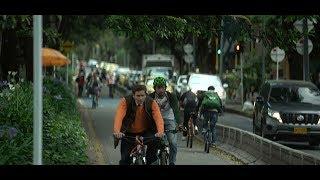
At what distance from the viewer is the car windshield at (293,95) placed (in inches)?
749

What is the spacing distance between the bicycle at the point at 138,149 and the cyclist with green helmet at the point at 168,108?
163cm

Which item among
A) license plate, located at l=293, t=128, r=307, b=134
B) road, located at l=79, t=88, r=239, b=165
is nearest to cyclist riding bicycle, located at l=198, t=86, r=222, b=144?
road, located at l=79, t=88, r=239, b=165

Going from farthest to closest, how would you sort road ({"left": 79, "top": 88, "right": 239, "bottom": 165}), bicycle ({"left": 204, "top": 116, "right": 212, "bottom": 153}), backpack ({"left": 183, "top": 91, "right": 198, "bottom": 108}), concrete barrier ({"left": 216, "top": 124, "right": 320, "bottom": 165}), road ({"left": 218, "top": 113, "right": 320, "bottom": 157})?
backpack ({"left": 183, "top": 91, "right": 198, "bottom": 108}), road ({"left": 218, "top": 113, "right": 320, "bottom": 157}), bicycle ({"left": 204, "top": 116, "right": 212, "bottom": 153}), road ({"left": 79, "top": 88, "right": 239, "bottom": 165}), concrete barrier ({"left": 216, "top": 124, "right": 320, "bottom": 165})

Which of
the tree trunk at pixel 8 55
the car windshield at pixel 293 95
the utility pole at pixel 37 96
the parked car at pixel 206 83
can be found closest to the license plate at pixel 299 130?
the car windshield at pixel 293 95

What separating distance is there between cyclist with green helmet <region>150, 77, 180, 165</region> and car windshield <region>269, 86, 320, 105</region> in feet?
22.0

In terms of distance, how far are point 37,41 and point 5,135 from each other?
4.42 meters

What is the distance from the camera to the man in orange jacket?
9.46 meters

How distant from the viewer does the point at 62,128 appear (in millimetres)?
11875

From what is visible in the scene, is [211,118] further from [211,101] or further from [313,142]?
[313,142]

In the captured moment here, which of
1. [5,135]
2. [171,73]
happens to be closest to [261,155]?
[5,135]

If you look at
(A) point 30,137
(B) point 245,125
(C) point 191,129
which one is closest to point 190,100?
(C) point 191,129

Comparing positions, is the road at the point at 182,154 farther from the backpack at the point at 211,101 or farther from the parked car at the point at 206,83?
the parked car at the point at 206,83

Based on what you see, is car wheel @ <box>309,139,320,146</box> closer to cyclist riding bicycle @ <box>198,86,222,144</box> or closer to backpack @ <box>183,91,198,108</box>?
cyclist riding bicycle @ <box>198,86,222,144</box>
